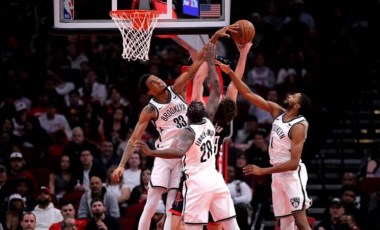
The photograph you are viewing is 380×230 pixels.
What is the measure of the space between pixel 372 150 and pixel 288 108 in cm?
543

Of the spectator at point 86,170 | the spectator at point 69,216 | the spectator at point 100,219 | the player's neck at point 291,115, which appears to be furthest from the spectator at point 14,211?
the player's neck at point 291,115

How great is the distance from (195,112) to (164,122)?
3.15 ft

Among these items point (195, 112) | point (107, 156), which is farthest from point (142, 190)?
point (195, 112)

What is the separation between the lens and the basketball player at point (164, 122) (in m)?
14.1

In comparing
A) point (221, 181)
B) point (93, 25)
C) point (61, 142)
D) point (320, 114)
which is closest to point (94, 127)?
point (61, 142)

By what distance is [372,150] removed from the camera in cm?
1905

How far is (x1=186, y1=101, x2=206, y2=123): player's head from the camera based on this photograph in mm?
13305

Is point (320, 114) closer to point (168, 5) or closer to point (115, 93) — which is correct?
point (115, 93)

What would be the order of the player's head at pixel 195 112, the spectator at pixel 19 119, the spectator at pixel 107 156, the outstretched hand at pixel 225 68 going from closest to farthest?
the player's head at pixel 195 112
the outstretched hand at pixel 225 68
the spectator at pixel 107 156
the spectator at pixel 19 119

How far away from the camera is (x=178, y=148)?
13133mm

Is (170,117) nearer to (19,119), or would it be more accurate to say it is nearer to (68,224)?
(68,224)

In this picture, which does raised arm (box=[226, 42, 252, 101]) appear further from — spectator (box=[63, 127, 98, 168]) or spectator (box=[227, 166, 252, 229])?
spectator (box=[63, 127, 98, 168])

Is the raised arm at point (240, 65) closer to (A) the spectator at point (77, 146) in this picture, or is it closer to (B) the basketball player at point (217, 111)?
(B) the basketball player at point (217, 111)

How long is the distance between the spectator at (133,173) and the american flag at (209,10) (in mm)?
4250
